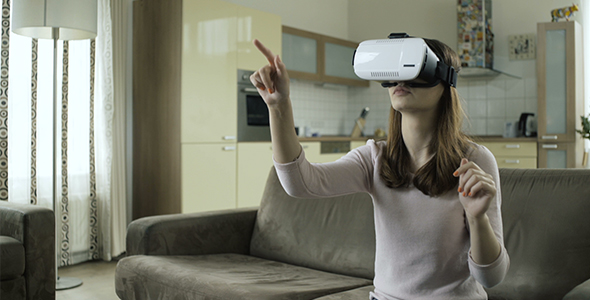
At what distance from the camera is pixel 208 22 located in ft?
13.5

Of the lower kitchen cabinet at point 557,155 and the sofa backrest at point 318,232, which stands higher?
the lower kitchen cabinet at point 557,155

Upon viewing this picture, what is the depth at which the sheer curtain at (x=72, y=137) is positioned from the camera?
3539mm

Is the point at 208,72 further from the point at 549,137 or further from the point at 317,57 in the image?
the point at 549,137

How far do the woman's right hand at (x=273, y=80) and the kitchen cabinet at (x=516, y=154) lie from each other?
4237 mm

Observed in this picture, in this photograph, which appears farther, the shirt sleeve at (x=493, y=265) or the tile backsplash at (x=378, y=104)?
the tile backsplash at (x=378, y=104)

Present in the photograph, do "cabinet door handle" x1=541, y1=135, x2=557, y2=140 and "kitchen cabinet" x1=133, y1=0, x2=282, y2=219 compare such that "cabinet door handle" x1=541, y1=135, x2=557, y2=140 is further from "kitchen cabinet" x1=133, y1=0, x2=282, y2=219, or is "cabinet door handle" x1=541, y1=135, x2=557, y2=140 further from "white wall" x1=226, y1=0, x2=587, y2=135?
"kitchen cabinet" x1=133, y1=0, x2=282, y2=219

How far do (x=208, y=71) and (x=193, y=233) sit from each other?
6.48 ft

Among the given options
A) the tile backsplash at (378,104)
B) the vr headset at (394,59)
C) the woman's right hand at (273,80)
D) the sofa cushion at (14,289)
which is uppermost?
the tile backsplash at (378,104)

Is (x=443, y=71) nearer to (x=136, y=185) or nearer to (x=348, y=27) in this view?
(x=136, y=185)

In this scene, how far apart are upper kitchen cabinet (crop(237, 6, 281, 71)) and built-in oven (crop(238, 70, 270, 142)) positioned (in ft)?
0.37

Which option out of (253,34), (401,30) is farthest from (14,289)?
(401,30)

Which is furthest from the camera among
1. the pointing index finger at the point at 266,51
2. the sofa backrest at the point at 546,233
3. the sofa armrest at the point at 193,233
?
the sofa armrest at the point at 193,233

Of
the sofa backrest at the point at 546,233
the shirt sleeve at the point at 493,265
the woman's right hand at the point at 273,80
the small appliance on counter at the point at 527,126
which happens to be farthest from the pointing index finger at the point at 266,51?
the small appliance on counter at the point at 527,126

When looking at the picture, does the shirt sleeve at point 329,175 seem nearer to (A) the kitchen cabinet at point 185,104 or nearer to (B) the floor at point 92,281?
(B) the floor at point 92,281
